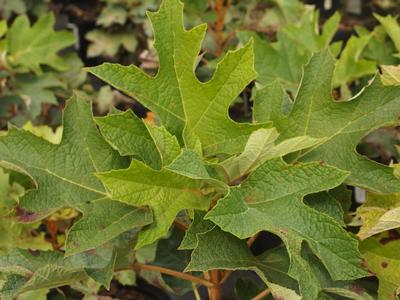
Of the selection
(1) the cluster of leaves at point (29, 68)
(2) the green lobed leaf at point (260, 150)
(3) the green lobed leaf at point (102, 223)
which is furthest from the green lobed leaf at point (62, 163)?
(1) the cluster of leaves at point (29, 68)

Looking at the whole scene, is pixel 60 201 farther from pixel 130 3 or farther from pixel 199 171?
pixel 130 3

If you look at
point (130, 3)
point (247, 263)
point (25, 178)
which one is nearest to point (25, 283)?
point (247, 263)

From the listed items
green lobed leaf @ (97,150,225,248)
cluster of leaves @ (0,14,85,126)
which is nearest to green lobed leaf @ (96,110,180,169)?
green lobed leaf @ (97,150,225,248)

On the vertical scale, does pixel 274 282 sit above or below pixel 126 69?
below

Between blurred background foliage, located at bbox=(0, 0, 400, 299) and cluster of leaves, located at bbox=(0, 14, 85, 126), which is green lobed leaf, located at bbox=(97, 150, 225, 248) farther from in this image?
cluster of leaves, located at bbox=(0, 14, 85, 126)

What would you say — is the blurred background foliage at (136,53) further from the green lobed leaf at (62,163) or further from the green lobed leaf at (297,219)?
the green lobed leaf at (297,219)

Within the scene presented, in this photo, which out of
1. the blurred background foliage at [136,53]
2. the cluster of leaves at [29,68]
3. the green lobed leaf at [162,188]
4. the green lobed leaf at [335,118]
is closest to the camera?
the green lobed leaf at [162,188]
